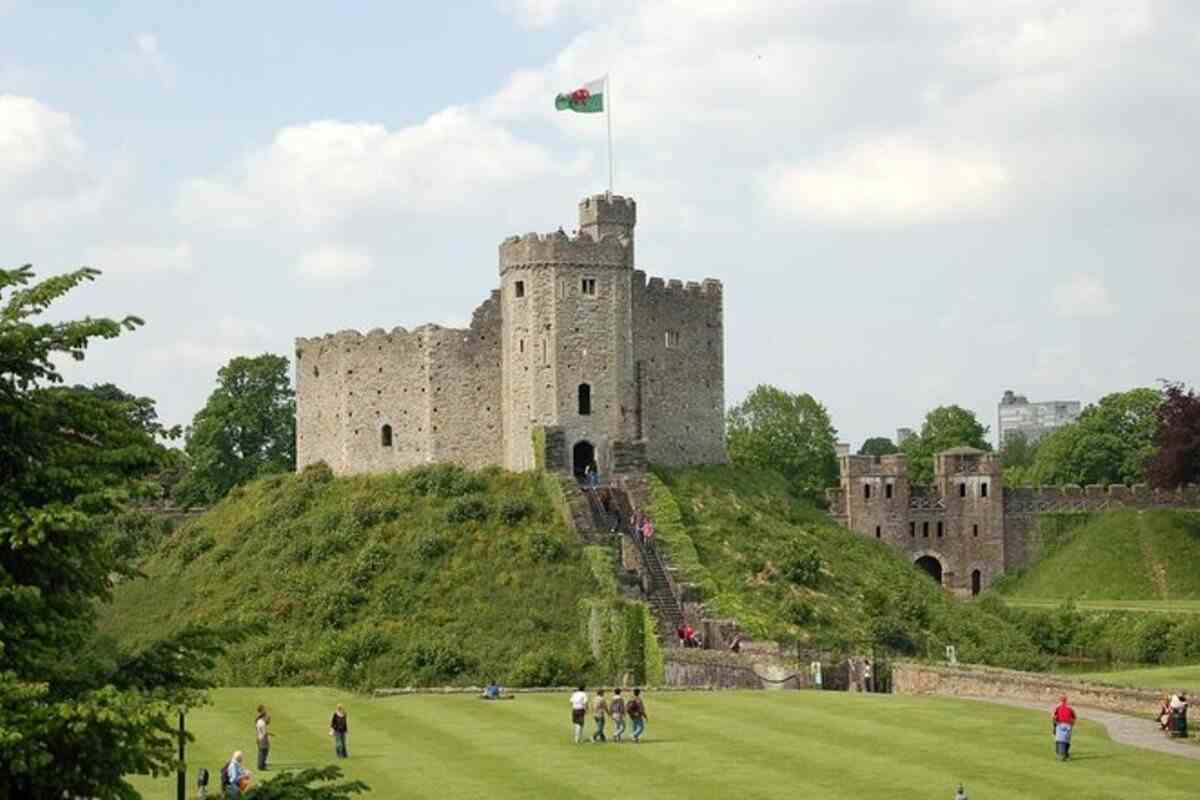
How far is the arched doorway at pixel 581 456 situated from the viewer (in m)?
63.3

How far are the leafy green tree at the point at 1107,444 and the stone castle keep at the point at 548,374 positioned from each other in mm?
58663

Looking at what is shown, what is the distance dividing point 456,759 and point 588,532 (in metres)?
24.0

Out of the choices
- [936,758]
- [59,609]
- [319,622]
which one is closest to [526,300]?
[319,622]

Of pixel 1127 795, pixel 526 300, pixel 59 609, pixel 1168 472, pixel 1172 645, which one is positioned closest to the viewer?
pixel 59 609

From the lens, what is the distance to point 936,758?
3478cm

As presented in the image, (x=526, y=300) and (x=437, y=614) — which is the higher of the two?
(x=526, y=300)

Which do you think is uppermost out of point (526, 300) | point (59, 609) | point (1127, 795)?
point (526, 300)

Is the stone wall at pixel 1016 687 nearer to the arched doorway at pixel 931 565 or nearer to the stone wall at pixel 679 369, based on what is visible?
the stone wall at pixel 679 369

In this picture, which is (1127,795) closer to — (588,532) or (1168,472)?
(588,532)

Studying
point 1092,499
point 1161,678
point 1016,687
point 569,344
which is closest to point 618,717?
point 1016,687

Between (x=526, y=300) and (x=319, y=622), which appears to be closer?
(x=319, y=622)

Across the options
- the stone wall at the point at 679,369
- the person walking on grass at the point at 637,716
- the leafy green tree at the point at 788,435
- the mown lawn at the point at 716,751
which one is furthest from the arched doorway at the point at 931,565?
the person walking on grass at the point at 637,716

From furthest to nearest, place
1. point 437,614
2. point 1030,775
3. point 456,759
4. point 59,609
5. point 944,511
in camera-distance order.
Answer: point 944,511
point 437,614
point 456,759
point 1030,775
point 59,609

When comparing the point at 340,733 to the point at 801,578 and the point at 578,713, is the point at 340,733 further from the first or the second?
the point at 801,578
